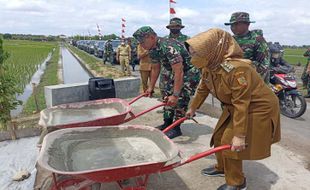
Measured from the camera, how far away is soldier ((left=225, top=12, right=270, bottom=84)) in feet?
14.1

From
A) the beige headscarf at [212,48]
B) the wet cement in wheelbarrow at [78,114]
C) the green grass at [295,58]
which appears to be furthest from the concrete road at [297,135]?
the green grass at [295,58]

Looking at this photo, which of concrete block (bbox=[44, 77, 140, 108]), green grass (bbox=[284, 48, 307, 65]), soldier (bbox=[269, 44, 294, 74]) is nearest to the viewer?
concrete block (bbox=[44, 77, 140, 108])

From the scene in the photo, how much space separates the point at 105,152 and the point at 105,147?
0.07 metres

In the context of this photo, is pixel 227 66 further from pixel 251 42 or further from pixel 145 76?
pixel 145 76

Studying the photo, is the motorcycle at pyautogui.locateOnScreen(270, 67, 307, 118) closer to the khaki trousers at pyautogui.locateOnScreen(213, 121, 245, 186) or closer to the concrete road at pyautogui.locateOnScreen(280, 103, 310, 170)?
the concrete road at pyautogui.locateOnScreen(280, 103, 310, 170)

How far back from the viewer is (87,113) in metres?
4.23

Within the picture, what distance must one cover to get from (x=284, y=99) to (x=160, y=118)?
8.59 ft

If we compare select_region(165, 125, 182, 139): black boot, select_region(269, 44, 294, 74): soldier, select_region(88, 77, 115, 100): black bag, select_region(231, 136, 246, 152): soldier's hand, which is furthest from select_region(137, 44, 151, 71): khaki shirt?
select_region(231, 136, 246, 152): soldier's hand

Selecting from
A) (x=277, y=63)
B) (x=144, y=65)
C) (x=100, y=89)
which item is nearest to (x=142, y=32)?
(x=100, y=89)

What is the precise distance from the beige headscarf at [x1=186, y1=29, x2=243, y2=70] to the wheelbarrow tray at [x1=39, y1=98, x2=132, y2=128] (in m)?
1.38

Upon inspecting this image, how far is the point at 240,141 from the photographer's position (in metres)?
2.57

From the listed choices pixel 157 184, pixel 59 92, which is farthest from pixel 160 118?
pixel 157 184

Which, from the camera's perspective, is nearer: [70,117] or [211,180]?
[211,180]

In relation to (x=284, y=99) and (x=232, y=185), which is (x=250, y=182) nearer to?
(x=232, y=185)
